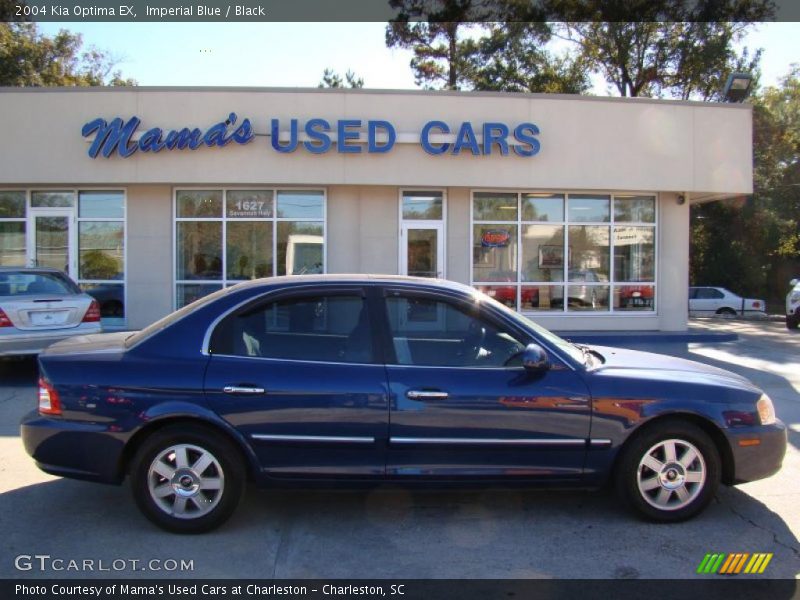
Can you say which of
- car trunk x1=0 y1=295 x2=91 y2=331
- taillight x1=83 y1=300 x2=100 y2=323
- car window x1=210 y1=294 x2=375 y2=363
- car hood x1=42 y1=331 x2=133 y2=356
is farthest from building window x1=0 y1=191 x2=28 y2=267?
car window x1=210 y1=294 x2=375 y2=363

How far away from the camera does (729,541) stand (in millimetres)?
4148

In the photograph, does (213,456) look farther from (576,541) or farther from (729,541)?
(729,541)

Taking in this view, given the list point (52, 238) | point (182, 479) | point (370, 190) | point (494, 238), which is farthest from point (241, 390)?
point (52, 238)

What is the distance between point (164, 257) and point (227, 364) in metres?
10.5

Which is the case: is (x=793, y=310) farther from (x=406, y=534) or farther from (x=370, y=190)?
(x=406, y=534)

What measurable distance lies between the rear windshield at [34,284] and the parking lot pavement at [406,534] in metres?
4.38

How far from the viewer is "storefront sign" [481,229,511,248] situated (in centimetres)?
1429

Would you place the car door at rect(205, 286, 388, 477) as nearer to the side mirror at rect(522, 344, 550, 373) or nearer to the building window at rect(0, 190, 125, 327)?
the side mirror at rect(522, 344, 550, 373)

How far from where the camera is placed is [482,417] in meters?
4.14

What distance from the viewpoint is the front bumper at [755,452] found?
4.34 metres

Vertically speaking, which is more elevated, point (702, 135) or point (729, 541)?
point (702, 135)

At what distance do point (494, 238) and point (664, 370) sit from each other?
32.5 ft

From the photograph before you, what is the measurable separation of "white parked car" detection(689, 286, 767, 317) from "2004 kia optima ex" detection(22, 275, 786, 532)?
24255 mm
